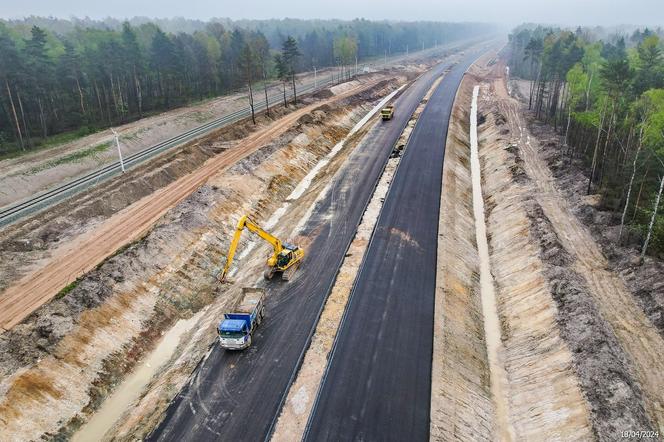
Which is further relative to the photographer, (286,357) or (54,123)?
(54,123)

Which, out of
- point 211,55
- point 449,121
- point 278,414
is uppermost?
point 211,55

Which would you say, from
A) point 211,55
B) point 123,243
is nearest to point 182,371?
point 123,243

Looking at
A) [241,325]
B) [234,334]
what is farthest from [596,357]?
[234,334]

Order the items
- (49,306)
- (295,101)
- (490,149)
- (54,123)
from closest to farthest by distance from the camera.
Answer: (49,306) → (490,149) → (54,123) → (295,101)

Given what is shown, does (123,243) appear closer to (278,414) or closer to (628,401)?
(278,414)

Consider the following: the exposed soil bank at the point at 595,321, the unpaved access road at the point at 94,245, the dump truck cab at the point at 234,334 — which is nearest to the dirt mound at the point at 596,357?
the exposed soil bank at the point at 595,321

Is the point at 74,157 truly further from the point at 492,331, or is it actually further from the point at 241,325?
the point at 492,331

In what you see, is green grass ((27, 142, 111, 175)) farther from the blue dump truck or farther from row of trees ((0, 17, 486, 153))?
the blue dump truck

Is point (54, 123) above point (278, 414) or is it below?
above
